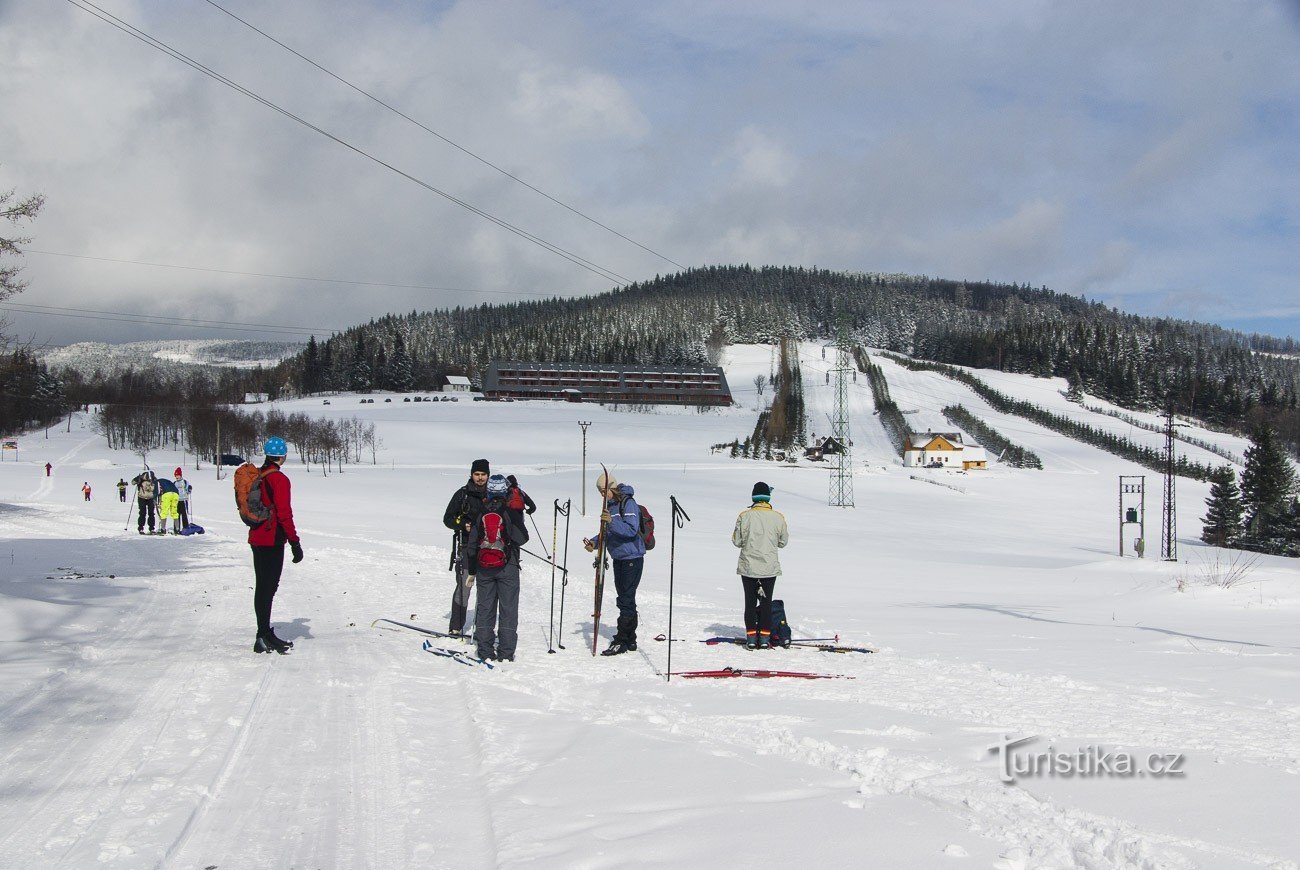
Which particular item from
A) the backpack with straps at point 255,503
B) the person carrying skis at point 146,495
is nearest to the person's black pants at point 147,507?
the person carrying skis at point 146,495

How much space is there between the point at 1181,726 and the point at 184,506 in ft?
83.1

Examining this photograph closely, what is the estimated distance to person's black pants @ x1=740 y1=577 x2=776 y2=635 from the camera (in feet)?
32.7

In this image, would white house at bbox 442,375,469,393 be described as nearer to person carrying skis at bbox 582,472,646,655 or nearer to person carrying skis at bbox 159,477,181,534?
person carrying skis at bbox 159,477,181,534

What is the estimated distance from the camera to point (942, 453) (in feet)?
292

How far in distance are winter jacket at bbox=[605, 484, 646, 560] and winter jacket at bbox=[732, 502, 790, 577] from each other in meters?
1.14

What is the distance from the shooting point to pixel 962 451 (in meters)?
89.8

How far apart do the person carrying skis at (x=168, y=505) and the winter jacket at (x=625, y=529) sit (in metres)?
19.2

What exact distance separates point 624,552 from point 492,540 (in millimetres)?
1542

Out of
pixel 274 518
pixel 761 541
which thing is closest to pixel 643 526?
pixel 761 541

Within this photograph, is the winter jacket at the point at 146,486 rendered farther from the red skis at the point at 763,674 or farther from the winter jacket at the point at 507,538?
the red skis at the point at 763,674

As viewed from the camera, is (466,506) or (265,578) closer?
(265,578)

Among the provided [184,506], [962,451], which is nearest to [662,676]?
[184,506]

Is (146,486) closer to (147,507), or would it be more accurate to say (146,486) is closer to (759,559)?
(147,507)

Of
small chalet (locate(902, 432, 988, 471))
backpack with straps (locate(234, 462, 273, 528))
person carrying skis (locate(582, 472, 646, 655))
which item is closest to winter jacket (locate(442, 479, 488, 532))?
person carrying skis (locate(582, 472, 646, 655))
